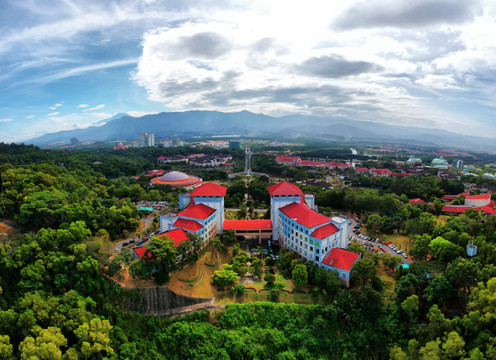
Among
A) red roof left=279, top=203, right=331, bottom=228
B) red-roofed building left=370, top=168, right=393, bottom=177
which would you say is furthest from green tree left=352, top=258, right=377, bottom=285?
red-roofed building left=370, top=168, right=393, bottom=177

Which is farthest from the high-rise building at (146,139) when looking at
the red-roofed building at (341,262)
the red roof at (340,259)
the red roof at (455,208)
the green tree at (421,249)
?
the green tree at (421,249)

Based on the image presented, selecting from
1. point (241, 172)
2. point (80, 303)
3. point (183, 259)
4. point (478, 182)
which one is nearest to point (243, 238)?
point (183, 259)

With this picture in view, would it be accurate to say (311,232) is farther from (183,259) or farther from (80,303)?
(80,303)

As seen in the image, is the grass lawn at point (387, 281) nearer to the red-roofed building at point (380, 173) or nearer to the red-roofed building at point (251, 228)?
the red-roofed building at point (251, 228)

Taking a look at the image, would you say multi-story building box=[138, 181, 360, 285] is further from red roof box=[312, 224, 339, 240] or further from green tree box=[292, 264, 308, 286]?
green tree box=[292, 264, 308, 286]

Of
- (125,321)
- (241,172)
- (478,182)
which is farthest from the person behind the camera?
(241,172)

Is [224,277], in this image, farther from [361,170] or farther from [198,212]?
[361,170]

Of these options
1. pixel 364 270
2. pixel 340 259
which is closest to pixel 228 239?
pixel 340 259
